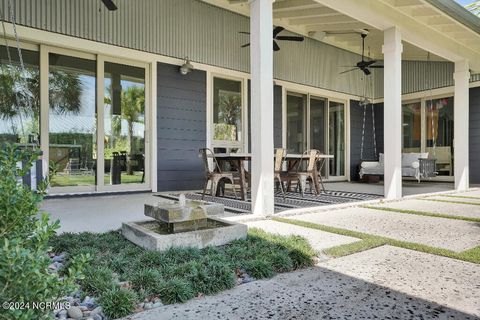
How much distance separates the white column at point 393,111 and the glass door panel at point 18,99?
535 cm

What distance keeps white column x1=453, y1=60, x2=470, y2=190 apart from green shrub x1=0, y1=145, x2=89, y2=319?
7.93 meters

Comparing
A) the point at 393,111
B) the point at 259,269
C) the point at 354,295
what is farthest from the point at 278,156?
the point at 354,295

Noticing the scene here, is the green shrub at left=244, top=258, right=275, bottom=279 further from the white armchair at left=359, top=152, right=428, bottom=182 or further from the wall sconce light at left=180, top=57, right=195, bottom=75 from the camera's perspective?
the white armchair at left=359, top=152, right=428, bottom=182

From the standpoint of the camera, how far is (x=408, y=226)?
3.31 metres

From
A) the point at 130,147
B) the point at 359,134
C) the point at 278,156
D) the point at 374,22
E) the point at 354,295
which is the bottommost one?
the point at 354,295

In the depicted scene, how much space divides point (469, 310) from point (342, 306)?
0.57 meters

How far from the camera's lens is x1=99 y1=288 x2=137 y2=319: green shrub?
4.79ft

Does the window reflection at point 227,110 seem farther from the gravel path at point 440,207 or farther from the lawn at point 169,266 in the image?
the lawn at point 169,266

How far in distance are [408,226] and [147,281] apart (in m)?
→ 2.67

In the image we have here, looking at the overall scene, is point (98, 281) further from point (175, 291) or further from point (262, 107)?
point (262, 107)

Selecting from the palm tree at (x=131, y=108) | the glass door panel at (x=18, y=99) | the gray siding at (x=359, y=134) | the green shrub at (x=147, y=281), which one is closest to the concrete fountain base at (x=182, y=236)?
the green shrub at (x=147, y=281)

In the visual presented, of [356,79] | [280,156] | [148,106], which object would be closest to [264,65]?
[280,156]

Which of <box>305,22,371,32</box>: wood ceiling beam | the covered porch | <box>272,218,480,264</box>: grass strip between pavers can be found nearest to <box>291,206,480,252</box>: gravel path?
<box>272,218,480,264</box>: grass strip between pavers

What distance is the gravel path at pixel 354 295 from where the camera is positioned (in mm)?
1487
